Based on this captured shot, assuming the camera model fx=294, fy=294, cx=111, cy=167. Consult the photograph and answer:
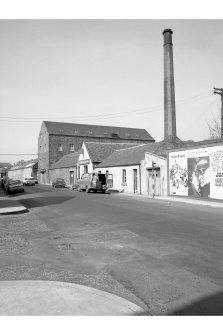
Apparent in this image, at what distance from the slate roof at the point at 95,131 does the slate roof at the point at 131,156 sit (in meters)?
30.8

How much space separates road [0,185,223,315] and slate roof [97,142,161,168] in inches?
838

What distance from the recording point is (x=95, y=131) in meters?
75.1

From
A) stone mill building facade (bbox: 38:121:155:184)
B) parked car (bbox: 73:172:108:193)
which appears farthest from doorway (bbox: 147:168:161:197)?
stone mill building facade (bbox: 38:121:155:184)

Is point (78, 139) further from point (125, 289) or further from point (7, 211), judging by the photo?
point (125, 289)

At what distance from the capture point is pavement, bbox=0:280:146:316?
153 inches

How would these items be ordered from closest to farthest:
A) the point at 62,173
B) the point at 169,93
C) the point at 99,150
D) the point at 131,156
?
the point at 169,93 → the point at 131,156 → the point at 99,150 → the point at 62,173

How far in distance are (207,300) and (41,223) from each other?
8.62 metres

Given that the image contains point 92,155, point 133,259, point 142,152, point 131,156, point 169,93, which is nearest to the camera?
point 133,259

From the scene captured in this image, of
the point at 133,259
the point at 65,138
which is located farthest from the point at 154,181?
the point at 65,138

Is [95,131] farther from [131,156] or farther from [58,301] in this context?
[58,301]

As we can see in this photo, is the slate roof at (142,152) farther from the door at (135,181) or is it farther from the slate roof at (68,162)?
the slate roof at (68,162)

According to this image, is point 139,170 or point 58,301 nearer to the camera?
point 58,301

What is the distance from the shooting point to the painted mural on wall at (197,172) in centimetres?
2117

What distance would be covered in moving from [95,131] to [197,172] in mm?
54023
